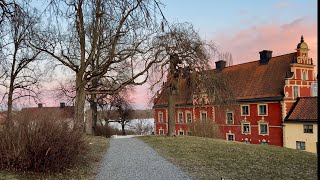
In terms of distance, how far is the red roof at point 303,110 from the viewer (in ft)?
112

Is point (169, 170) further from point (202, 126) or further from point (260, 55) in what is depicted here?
point (260, 55)

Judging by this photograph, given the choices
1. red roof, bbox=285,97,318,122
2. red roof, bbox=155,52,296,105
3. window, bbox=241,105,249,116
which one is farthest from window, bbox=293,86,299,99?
window, bbox=241,105,249,116

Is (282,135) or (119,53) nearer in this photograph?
(119,53)

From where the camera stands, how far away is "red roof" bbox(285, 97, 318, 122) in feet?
112

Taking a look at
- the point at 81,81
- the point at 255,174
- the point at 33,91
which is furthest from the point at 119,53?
the point at 255,174

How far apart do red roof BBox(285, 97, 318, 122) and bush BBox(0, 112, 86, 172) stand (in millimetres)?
29340

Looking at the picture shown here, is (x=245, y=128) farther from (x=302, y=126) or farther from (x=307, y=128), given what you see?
(x=307, y=128)

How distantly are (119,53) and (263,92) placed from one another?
23413mm

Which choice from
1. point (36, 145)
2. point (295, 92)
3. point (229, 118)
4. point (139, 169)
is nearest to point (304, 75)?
point (295, 92)

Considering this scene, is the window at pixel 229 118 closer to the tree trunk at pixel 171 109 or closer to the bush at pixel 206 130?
the bush at pixel 206 130

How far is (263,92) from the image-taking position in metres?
40.3

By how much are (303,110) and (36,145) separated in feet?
105

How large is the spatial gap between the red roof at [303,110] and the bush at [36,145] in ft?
96.3

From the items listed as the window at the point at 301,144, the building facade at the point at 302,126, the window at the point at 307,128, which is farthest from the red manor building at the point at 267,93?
the window at the point at 307,128
